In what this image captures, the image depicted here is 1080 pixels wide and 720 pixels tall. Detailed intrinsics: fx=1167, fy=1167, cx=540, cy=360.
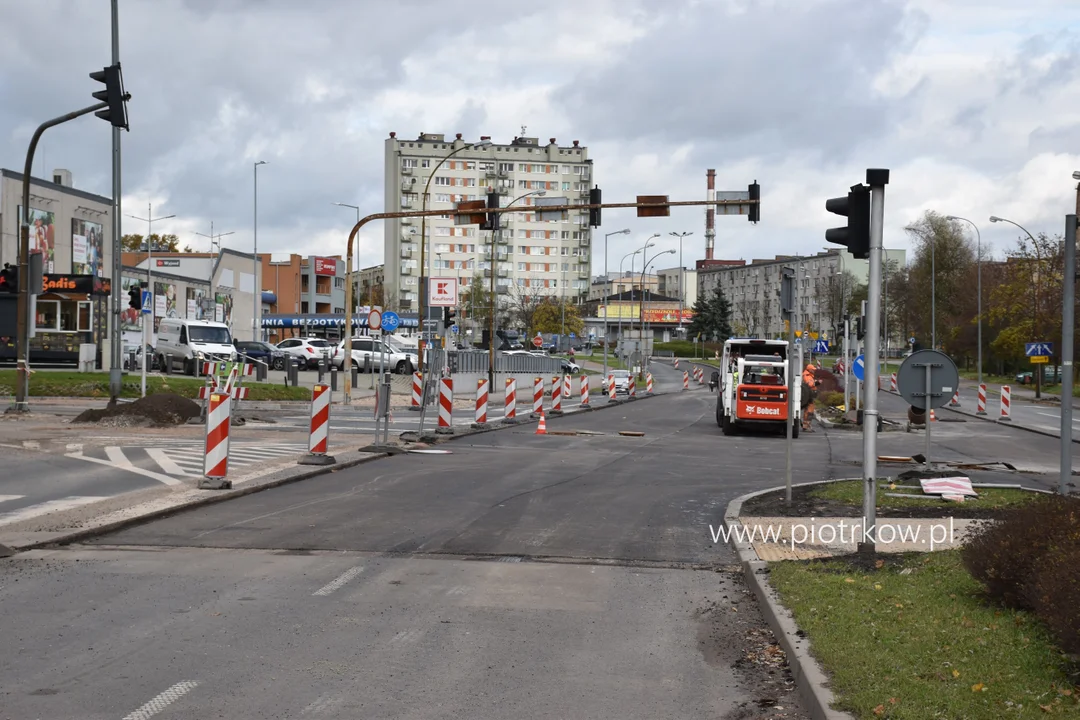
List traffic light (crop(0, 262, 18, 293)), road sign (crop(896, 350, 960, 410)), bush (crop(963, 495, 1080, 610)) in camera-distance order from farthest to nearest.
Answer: traffic light (crop(0, 262, 18, 293)) → road sign (crop(896, 350, 960, 410)) → bush (crop(963, 495, 1080, 610))

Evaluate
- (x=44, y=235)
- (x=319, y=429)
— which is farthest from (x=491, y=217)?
(x=44, y=235)

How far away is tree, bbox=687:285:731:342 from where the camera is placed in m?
136

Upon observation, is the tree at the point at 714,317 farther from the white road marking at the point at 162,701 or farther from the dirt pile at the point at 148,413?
the white road marking at the point at 162,701

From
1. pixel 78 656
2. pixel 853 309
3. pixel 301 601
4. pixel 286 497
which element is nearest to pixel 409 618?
pixel 301 601

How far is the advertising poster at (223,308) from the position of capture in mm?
81125

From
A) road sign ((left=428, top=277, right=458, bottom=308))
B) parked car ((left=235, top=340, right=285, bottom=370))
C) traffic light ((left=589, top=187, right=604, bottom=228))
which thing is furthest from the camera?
parked car ((left=235, top=340, right=285, bottom=370))

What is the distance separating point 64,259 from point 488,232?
266 ft

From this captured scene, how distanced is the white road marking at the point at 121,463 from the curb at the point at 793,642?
8.66 metres

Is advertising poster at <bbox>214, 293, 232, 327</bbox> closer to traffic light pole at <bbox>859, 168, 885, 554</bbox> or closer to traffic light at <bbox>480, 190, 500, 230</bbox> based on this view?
traffic light at <bbox>480, 190, 500, 230</bbox>

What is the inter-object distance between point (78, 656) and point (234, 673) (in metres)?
1.03

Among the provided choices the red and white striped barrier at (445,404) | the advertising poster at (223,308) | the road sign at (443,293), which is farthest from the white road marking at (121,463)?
the advertising poster at (223,308)

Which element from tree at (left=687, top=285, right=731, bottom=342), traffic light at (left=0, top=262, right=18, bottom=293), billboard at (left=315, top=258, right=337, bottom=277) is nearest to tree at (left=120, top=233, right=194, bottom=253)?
billboard at (left=315, top=258, right=337, bottom=277)

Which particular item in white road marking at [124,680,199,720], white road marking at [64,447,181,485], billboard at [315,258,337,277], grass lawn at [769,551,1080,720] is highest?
billboard at [315,258,337,277]

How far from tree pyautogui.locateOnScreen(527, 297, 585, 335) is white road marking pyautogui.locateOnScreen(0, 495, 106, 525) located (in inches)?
3833
